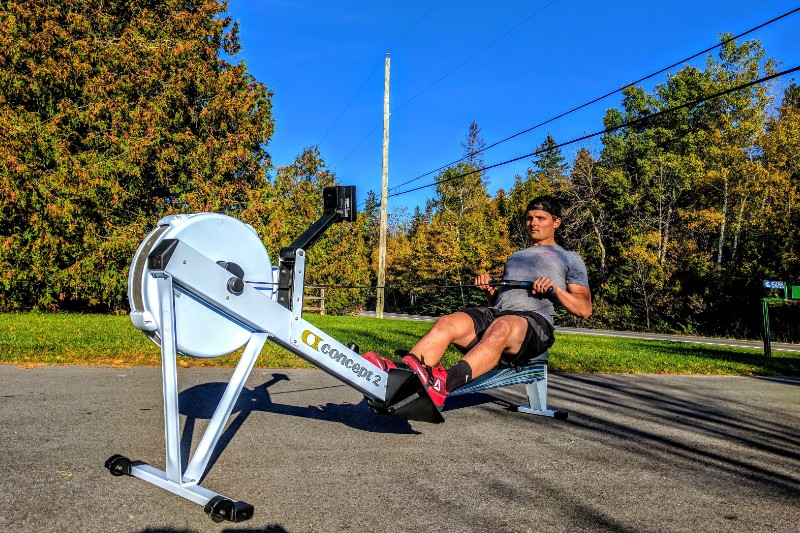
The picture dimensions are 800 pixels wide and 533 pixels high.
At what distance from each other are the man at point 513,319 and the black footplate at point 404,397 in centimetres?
8

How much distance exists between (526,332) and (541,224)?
101cm

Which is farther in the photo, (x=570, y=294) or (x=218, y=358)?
(x=218, y=358)

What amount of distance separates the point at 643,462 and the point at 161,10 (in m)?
23.5

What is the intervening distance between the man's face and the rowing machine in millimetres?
1850

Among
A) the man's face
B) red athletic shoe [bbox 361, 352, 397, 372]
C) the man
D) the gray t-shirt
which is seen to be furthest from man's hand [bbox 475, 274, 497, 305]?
red athletic shoe [bbox 361, 352, 397, 372]

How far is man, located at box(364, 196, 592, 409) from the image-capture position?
3885 mm

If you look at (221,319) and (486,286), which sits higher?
(486,286)

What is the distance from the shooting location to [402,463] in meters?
3.44

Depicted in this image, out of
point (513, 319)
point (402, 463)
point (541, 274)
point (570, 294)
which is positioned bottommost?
point (402, 463)

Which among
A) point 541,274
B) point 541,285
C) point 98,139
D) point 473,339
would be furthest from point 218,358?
point 98,139

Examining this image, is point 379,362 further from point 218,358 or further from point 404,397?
point 218,358

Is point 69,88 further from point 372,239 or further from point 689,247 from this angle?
point 372,239

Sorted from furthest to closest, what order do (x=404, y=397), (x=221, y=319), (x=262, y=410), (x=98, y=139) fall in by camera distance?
(x=98, y=139), (x=262, y=410), (x=404, y=397), (x=221, y=319)

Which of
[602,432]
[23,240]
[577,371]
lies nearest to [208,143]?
[23,240]
